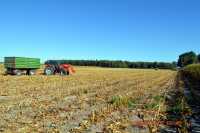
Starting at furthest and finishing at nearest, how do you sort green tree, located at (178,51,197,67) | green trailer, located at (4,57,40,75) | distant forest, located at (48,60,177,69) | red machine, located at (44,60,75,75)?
green tree, located at (178,51,197,67) < distant forest, located at (48,60,177,69) < red machine, located at (44,60,75,75) < green trailer, located at (4,57,40,75)

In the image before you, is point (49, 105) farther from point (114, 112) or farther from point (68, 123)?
point (68, 123)

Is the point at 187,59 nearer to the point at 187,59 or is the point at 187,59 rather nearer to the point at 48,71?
the point at 187,59

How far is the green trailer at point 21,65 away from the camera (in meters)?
39.9

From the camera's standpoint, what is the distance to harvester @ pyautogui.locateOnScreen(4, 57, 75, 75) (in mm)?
40031

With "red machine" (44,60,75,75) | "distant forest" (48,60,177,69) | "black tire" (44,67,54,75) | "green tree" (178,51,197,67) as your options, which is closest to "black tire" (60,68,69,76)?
"red machine" (44,60,75,75)

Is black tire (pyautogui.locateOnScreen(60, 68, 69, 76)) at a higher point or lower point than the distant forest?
lower

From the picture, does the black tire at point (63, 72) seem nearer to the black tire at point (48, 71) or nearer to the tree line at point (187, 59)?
the black tire at point (48, 71)

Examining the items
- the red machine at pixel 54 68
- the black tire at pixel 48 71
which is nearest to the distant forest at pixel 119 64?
the red machine at pixel 54 68

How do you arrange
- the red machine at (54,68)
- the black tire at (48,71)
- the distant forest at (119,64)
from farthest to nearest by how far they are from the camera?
the distant forest at (119,64), the red machine at (54,68), the black tire at (48,71)

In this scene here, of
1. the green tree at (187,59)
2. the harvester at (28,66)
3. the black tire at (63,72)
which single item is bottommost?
the black tire at (63,72)

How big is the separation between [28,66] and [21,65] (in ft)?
3.78

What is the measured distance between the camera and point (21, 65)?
40.3 metres

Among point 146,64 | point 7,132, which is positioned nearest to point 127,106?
point 7,132

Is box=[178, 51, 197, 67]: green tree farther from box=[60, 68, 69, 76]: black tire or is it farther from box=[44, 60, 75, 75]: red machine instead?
box=[44, 60, 75, 75]: red machine
